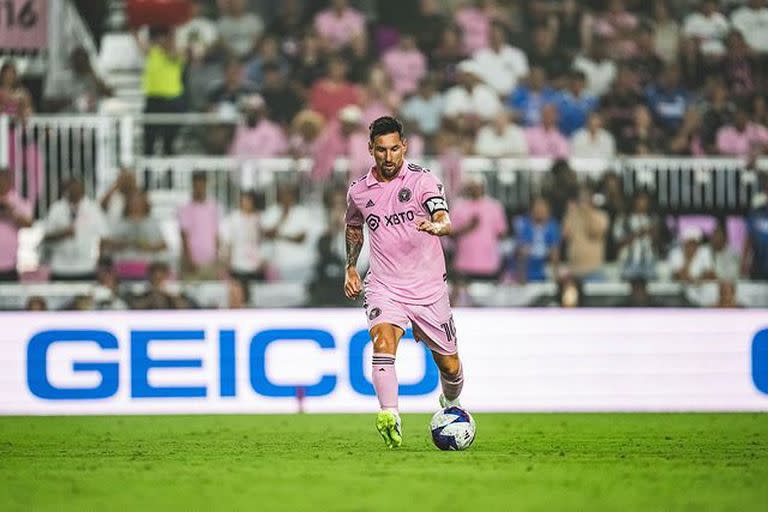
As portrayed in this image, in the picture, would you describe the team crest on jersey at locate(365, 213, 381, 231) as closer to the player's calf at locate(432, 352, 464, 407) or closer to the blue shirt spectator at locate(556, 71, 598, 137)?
the player's calf at locate(432, 352, 464, 407)

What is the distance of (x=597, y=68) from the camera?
67.5 feet

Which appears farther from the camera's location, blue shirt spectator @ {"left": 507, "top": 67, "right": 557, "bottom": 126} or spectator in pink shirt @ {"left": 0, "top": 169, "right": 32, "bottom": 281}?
blue shirt spectator @ {"left": 507, "top": 67, "right": 557, "bottom": 126}

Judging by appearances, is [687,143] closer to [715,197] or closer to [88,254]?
[715,197]

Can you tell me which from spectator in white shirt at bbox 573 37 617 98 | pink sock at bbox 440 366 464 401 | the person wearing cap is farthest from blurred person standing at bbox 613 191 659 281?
pink sock at bbox 440 366 464 401

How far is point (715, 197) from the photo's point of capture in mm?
19266

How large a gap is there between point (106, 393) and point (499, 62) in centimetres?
806

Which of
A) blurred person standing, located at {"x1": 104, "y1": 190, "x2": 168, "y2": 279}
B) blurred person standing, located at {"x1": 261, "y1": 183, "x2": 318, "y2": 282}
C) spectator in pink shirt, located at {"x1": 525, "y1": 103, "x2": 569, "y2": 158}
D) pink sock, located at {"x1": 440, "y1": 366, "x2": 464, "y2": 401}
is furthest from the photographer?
spectator in pink shirt, located at {"x1": 525, "y1": 103, "x2": 569, "y2": 158}

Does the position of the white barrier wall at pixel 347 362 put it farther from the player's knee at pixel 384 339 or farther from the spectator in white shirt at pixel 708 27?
the spectator in white shirt at pixel 708 27

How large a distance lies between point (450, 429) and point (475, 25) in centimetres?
1124

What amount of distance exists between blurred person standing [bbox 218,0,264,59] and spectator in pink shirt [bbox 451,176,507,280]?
14.4 ft

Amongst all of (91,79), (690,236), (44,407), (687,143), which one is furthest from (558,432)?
(91,79)

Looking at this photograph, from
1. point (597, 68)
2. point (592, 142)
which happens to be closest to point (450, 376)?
point (592, 142)

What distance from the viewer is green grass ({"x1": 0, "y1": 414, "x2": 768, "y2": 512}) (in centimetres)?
777

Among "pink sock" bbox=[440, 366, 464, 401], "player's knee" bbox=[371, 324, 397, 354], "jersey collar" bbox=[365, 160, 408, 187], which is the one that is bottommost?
"pink sock" bbox=[440, 366, 464, 401]
